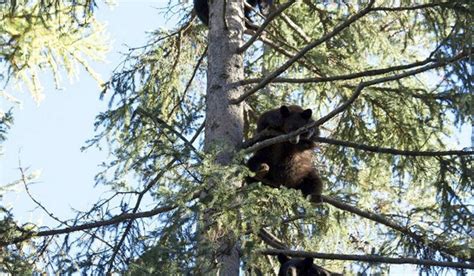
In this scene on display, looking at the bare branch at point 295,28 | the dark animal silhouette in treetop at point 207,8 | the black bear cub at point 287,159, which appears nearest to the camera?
the black bear cub at point 287,159

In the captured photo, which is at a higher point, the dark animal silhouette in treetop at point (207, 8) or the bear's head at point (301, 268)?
the dark animal silhouette in treetop at point (207, 8)

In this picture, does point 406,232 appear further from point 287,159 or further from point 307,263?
point 287,159

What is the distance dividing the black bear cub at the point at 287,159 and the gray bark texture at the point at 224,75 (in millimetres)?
435

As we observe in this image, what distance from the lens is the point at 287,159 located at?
28.2 ft

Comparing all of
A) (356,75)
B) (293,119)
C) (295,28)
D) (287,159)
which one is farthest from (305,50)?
(295,28)

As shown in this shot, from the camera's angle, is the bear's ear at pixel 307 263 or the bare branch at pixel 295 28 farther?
the bare branch at pixel 295 28

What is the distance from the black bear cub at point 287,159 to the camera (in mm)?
8398

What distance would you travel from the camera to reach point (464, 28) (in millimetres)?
7090

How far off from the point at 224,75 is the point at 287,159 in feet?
3.55

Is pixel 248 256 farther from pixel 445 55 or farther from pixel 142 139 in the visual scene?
pixel 142 139

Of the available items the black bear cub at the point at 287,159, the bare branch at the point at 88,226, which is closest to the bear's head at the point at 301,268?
the black bear cub at the point at 287,159

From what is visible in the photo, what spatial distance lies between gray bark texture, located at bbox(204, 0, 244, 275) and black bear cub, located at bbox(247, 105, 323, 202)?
0.44m

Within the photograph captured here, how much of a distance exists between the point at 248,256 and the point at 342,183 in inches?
Result: 152

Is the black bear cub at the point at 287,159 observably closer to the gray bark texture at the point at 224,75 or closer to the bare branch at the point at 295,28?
the gray bark texture at the point at 224,75
